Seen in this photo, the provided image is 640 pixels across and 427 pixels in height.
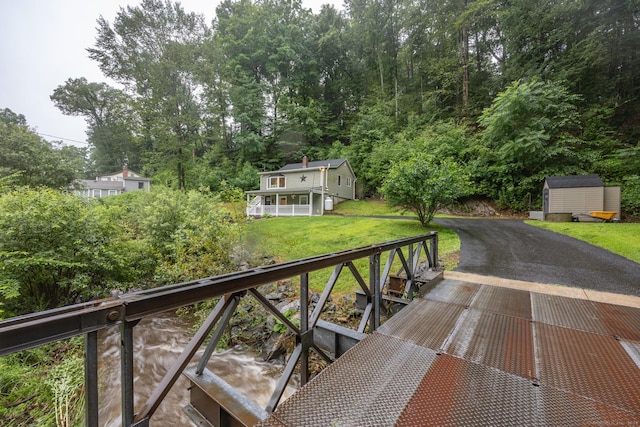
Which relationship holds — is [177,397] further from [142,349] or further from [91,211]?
[91,211]

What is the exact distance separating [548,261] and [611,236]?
4172 millimetres

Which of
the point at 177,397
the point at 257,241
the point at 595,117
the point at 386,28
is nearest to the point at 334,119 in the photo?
the point at 386,28

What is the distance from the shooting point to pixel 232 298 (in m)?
1.55

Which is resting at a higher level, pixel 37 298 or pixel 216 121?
pixel 216 121

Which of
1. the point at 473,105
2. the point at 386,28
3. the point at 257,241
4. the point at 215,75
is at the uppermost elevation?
the point at 386,28

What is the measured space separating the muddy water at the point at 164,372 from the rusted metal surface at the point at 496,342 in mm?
3099

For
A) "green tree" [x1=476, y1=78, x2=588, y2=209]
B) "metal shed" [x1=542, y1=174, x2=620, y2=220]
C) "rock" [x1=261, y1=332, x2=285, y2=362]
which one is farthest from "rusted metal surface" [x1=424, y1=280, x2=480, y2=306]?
"green tree" [x1=476, y1=78, x2=588, y2=209]

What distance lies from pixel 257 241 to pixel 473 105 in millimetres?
21520

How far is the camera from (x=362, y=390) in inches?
62.4

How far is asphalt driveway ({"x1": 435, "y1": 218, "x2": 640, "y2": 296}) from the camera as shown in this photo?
193 inches

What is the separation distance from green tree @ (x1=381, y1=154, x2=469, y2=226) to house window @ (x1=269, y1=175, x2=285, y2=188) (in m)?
13.7

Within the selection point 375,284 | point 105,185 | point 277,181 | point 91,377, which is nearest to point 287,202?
point 277,181

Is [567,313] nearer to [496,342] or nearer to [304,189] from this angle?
[496,342]

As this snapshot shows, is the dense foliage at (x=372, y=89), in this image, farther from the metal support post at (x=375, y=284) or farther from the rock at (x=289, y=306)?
the metal support post at (x=375, y=284)
